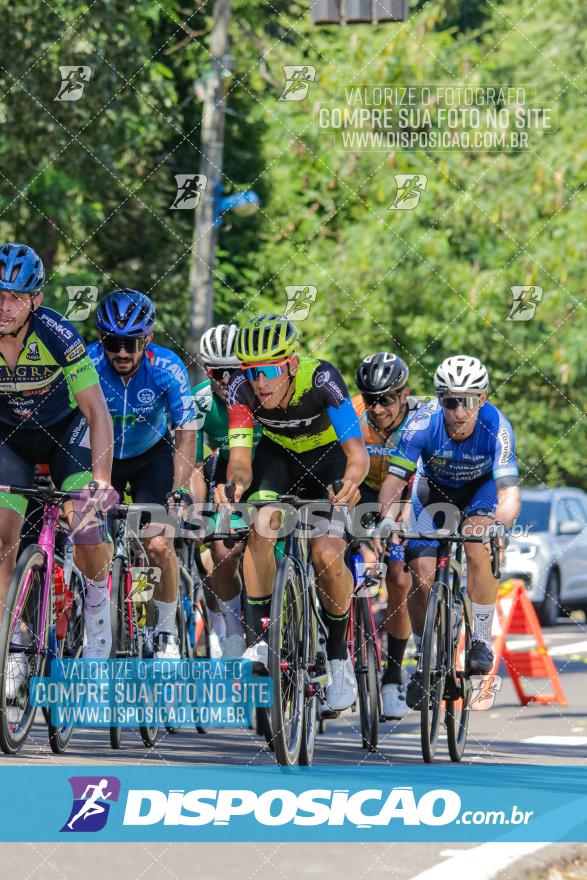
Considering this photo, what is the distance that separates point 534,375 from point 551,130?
4.62m

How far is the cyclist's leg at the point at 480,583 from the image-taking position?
9273mm

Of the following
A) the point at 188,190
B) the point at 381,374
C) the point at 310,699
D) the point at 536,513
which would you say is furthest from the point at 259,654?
the point at 536,513

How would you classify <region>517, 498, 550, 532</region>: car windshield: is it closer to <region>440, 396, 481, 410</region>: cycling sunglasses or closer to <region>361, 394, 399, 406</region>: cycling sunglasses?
<region>361, 394, 399, 406</region>: cycling sunglasses

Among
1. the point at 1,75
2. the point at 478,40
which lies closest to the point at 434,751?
the point at 1,75

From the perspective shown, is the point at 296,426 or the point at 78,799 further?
the point at 296,426

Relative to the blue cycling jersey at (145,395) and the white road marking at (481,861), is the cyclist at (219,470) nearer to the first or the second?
the blue cycling jersey at (145,395)

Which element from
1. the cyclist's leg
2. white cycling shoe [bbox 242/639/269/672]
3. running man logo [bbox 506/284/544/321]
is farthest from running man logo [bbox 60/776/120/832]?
running man logo [bbox 506/284/544/321]

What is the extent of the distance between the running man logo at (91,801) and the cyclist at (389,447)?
3.28 m

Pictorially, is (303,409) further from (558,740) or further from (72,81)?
(72,81)

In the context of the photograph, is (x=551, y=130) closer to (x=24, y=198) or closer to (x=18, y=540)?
(x=24, y=198)

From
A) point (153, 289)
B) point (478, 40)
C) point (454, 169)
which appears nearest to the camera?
point (153, 289)

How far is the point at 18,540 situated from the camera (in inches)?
308

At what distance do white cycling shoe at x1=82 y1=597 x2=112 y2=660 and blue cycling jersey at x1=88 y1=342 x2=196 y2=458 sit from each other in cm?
117

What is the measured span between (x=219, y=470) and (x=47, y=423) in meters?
2.55
